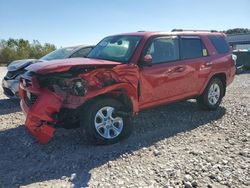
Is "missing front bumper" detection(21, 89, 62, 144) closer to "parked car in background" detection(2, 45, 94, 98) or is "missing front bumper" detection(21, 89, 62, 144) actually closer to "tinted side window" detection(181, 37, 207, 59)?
"tinted side window" detection(181, 37, 207, 59)

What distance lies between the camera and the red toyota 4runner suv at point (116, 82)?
17.2 feet

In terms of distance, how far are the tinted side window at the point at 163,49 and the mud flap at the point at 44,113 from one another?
212 cm

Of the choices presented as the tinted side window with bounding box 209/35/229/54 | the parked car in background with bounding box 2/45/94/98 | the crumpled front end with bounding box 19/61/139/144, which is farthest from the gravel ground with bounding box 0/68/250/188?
the parked car in background with bounding box 2/45/94/98

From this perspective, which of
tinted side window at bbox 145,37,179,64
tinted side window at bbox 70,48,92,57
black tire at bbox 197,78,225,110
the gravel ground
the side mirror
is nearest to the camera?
the gravel ground

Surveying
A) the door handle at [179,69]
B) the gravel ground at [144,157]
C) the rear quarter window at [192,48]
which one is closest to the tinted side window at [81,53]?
the gravel ground at [144,157]

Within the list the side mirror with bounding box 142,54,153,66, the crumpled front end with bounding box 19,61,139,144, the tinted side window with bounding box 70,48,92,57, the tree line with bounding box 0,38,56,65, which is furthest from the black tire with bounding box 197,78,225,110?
the tree line with bounding box 0,38,56,65

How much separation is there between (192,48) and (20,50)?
35182mm

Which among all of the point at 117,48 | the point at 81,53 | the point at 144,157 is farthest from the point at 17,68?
the point at 144,157

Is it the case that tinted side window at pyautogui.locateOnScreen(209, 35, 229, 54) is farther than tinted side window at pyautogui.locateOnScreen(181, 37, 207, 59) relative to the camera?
Yes

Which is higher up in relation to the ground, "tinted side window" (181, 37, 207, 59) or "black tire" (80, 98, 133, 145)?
"tinted side window" (181, 37, 207, 59)

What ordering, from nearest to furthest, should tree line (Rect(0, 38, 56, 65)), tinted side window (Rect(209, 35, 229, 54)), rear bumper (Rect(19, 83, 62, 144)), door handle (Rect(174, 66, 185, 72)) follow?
rear bumper (Rect(19, 83, 62, 144)) → door handle (Rect(174, 66, 185, 72)) → tinted side window (Rect(209, 35, 229, 54)) → tree line (Rect(0, 38, 56, 65))

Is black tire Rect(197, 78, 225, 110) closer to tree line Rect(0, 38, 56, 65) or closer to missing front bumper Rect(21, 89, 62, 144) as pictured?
missing front bumper Rect(21, 89, 62, 144)

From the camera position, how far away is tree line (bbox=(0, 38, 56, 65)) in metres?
39.1

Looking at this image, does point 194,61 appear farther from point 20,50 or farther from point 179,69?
point 20,50
